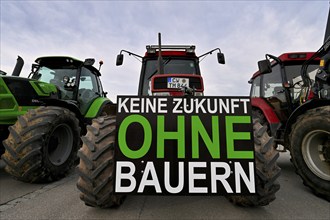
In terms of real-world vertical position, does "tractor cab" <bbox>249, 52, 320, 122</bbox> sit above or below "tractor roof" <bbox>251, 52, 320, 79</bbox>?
below

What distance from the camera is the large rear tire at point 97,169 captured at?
142cm

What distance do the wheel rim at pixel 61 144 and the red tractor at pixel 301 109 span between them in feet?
10.7

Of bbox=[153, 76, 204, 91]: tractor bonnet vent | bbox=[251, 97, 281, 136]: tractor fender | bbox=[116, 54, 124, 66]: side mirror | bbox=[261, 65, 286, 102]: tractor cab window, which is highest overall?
bbox=[116, 54, 124, 66]: side mirror

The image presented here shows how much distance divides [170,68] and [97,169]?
235 cm

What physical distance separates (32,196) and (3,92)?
1.58 meters

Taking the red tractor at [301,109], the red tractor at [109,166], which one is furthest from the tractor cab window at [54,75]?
the red tractor at [301,109]

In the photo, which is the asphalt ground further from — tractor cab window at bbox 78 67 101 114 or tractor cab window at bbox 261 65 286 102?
tractor cab window at bbox 261 65 286 102

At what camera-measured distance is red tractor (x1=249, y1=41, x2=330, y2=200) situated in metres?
2.37

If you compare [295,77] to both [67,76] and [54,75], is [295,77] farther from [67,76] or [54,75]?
[54,75]

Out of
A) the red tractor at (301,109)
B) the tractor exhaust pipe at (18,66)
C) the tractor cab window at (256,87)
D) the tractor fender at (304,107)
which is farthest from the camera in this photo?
the tractor cab window at (256,87)

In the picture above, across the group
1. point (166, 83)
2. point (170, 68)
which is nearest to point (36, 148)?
point (166, 83)

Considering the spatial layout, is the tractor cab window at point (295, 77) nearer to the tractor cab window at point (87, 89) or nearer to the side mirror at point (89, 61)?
the side mirror at point (89, 61)

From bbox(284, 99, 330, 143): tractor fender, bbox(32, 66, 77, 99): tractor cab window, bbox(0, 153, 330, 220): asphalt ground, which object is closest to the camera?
bbox(0, 153, 330, 220): asphalt ground

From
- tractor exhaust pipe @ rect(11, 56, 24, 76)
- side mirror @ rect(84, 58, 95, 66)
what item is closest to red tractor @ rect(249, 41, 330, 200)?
side mirror @ rect(84, 58, 95, 66)
